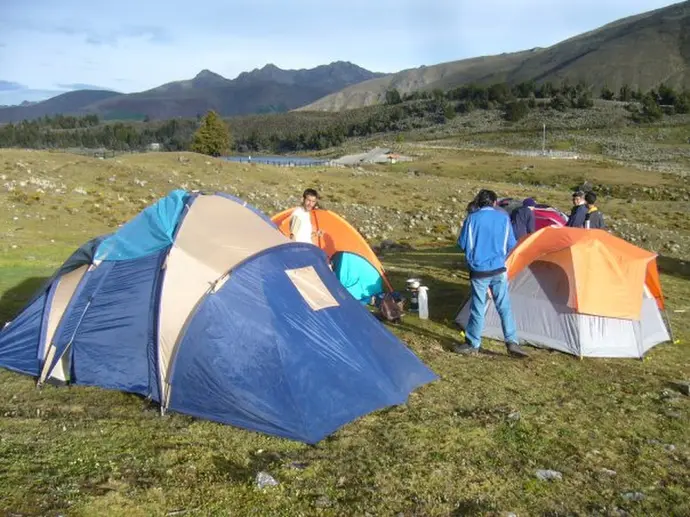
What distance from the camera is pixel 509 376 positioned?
8609 millimetres

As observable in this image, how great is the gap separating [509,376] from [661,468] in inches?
106

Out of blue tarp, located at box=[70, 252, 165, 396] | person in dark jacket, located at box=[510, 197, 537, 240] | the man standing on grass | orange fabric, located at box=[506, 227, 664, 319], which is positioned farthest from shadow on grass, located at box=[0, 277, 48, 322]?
person in dark jacket, located at box=[510, 197, 537, 240]

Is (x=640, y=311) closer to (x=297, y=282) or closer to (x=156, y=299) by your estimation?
(x=297, y=282)

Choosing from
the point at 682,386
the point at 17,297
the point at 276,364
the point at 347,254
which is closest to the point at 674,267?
the point at 347,254

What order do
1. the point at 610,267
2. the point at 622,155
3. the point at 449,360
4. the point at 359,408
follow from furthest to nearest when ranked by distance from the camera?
the point at 622,155 < the point at 610,267 < the point at 449,360 < the point at 359,408

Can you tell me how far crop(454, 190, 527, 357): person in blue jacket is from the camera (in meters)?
9.20

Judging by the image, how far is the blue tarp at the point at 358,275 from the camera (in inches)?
488

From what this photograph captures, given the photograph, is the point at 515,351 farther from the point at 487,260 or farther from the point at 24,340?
the point at 24,340

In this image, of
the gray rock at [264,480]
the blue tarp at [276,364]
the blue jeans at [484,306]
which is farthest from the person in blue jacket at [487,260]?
the gray rock at [264,480]

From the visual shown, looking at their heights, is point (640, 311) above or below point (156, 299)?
below

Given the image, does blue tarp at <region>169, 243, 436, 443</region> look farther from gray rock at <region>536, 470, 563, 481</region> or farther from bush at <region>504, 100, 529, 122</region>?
bush at <region>504, 100, 529, 122</region>

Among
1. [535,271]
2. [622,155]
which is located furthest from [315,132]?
[535,271]

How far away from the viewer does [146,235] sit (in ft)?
26.0

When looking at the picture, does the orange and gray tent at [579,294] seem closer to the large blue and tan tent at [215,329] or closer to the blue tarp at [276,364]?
the large blue and tan tent at [215,329]
